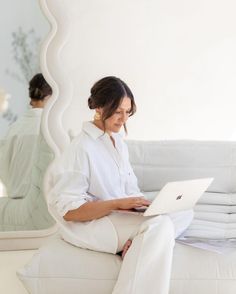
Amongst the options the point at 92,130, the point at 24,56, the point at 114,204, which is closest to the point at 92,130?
the point at 92,130

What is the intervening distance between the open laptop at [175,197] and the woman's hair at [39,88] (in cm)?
130

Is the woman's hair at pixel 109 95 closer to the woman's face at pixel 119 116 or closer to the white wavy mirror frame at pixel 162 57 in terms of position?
the woman's face at pixel 119 116

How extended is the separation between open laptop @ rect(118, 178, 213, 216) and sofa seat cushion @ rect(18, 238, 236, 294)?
0.61 ft

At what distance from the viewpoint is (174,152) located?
246cm

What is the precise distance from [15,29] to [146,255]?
1777 millimetres

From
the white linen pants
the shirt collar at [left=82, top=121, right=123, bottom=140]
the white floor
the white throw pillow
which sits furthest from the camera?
the white floor

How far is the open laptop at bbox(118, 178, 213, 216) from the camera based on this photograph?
1.74m

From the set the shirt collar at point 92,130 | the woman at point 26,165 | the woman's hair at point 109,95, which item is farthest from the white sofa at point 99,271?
the woman at point 26,165

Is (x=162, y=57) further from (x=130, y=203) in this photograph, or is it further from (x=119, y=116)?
(x=130, y=203)

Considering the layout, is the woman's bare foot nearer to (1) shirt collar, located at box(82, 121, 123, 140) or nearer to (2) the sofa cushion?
(1) shirt collar, located at box(82, 121, 123, 140)

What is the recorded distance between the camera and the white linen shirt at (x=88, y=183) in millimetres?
1899

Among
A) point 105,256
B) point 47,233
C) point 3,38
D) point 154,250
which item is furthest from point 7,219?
point 154,250

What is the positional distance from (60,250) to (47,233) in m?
1.13

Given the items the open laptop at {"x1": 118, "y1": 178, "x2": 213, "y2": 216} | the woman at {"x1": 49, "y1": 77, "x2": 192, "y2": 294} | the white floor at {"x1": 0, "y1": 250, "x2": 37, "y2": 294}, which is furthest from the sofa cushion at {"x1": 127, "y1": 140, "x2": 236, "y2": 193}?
the white floor at {"x1": 0, "y1": 250, "x2": 37, "y2": 294}
